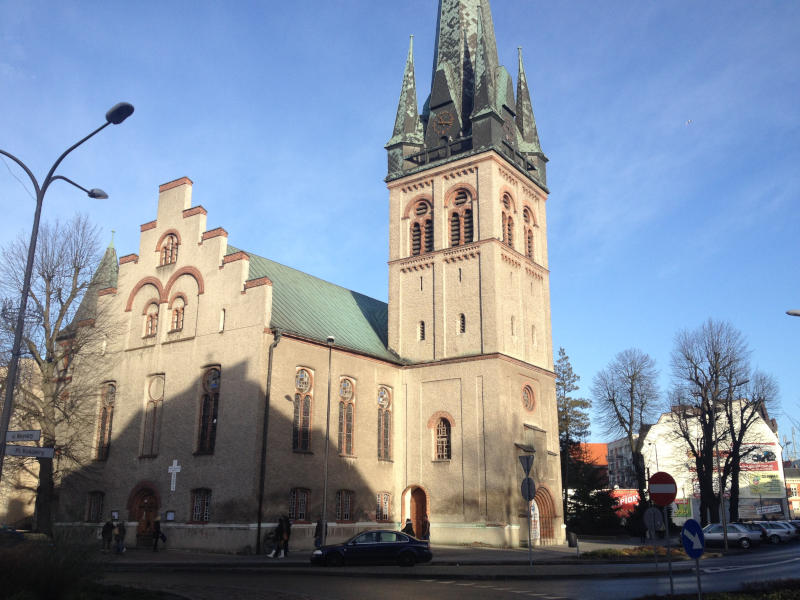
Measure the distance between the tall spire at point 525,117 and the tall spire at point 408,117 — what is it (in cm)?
680

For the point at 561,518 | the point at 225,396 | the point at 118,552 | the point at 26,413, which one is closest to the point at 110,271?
the point at 26,413

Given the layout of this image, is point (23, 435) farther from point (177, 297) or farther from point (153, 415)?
point (177, 297)

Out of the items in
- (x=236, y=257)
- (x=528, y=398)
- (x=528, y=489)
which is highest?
(x=236, y=257)

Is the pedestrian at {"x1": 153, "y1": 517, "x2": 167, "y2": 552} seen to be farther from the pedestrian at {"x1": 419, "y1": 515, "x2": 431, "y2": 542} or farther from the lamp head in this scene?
the lamp head

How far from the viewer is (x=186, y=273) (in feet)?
116

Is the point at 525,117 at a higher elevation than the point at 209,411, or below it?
higher

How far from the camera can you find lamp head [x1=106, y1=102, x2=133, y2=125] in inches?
596

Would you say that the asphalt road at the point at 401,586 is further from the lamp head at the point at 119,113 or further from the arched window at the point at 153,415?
the arched window at the point at 153,415

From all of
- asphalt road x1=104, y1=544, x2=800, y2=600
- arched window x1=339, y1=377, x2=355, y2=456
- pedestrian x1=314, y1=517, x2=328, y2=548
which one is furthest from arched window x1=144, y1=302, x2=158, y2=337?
asphalt road x1=104, y1=544, x2=800, y2=600

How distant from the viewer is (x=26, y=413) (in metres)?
31.5

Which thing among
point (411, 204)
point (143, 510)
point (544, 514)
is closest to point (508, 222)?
point (411, 204)

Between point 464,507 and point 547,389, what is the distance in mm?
9246

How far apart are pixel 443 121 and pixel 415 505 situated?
73.3 feet

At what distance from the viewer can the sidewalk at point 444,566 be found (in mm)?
20578
